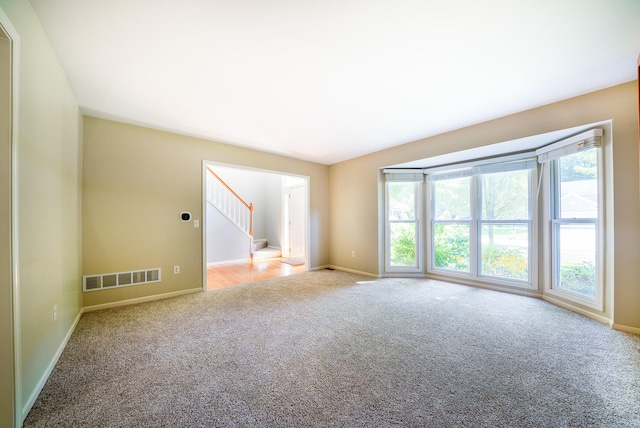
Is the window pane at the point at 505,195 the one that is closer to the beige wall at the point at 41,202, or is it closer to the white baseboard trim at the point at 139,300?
the white baseboard trim at the point at 139,300

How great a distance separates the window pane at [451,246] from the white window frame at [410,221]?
0.90ft

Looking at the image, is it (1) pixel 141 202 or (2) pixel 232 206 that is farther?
(2) pixel 232 206

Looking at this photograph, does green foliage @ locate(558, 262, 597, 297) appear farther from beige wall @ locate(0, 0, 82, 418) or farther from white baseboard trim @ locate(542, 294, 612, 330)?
beige wall @ locate(0, 0, 82, 418)

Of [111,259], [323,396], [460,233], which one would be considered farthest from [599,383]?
[111,259]

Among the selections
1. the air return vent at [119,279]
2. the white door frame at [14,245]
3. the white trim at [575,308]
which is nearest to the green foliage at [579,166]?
the white trim at [575,308]

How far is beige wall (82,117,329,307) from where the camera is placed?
302 cm

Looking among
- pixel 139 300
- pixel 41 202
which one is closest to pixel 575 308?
pixel 41 202

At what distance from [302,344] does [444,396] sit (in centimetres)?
116

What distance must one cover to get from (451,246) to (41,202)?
16.9 feet

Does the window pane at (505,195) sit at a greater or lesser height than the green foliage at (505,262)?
greater

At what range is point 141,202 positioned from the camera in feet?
10.9

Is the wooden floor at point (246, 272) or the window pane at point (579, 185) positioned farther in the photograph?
the wooden floor at point (246, 272)

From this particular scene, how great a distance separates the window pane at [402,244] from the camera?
4.68 meters

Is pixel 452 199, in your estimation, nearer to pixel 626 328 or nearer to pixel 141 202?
pixel 626 328
